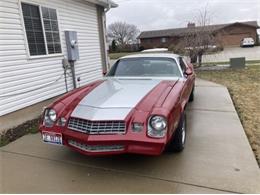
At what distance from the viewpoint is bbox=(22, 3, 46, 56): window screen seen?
6.26 m

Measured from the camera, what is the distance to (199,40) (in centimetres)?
1389

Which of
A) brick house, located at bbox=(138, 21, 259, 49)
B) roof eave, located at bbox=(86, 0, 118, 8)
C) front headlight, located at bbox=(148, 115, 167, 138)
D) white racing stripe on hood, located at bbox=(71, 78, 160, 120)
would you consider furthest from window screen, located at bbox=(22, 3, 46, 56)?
brick house, located at bbox=(138, 21, 259, 49)

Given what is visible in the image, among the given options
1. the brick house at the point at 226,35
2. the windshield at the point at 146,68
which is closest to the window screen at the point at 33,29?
the windshield at the point at 146,68

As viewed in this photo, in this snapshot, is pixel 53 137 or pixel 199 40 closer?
pixel 53 137

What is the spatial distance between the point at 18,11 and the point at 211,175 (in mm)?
5589

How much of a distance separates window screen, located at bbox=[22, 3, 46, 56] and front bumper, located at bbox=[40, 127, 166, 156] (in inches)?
171

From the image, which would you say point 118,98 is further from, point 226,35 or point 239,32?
point 239,32

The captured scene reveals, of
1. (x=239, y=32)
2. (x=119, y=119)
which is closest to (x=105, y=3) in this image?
(x=119, y=119)

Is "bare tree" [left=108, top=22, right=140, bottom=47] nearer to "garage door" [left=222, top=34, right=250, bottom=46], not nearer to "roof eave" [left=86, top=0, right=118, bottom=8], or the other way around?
"garage door" [left=222, top=34, right=250, bottom=46]

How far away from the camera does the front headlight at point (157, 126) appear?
2787 mm

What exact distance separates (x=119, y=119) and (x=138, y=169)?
2.56ft

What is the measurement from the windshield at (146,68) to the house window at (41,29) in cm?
285

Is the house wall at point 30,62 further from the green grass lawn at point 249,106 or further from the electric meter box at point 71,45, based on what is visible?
the green grass lawn at point 249,106

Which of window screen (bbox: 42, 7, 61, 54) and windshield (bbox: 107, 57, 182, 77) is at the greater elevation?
window screen (bbox: 42, 7, 61, 54)
